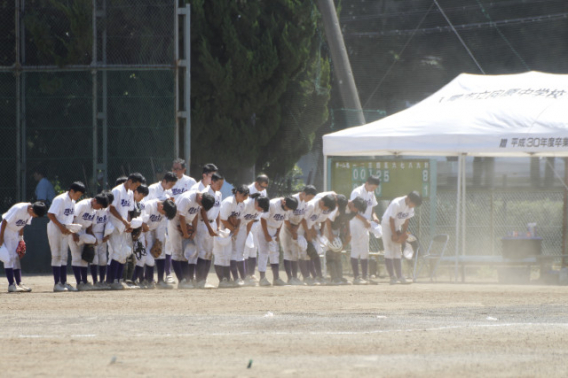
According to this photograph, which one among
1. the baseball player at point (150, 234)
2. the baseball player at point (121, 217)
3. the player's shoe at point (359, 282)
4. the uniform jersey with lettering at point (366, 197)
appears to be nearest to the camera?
the baseball player at point (121, 217)

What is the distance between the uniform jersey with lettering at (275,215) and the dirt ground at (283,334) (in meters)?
1.65

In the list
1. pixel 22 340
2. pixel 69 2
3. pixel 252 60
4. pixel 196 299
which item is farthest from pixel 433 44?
pixel 22 340

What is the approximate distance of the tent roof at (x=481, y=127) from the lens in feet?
51.0

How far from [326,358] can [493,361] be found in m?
1.30

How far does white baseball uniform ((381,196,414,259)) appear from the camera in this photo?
16.0 m

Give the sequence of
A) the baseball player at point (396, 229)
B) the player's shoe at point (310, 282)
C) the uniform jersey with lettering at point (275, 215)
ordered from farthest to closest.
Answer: the baseball player at point (396, 229)
the player's shoe at point (310, 282)
the uniform jersey with lettering at point (275, 215)

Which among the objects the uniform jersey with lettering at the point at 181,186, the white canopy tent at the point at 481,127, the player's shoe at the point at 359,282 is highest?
the white canopy tent at the point at 481,127

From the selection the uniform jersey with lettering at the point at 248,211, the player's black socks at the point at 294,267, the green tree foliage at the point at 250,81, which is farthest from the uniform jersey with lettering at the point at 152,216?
the green tree foliage at the point at 250,81

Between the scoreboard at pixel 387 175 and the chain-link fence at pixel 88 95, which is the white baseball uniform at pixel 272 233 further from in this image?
the chain-link fence at pixel 88 95

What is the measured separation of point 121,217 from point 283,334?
5185 millimetres

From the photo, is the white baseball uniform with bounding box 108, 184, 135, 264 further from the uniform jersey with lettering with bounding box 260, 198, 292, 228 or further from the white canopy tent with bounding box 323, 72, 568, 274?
the white canopy tent with bounding box 323, 72, 568, 274

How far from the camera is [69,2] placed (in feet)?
60.7

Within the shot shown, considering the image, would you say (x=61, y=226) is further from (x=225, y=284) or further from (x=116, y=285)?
(x=225, y=284)

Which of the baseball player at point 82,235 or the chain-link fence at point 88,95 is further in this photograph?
the chain-link fence at point 88,95
